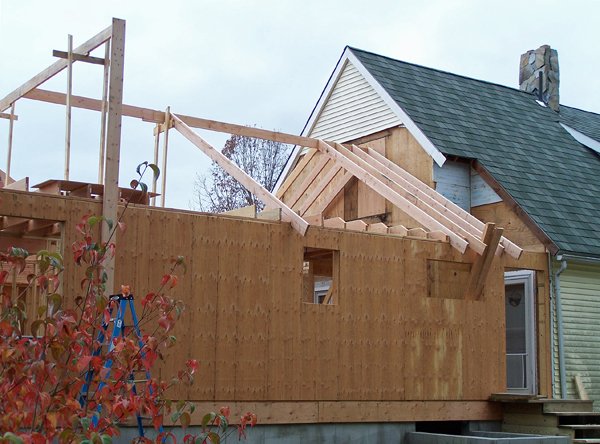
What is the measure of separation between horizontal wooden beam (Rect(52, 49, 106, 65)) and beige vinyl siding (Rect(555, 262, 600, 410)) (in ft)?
30.5

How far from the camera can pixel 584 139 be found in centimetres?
2178

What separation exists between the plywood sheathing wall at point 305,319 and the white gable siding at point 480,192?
2585mm

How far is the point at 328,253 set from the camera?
14562 millimetres

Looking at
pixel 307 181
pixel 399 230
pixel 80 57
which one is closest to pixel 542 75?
pixel 307 181

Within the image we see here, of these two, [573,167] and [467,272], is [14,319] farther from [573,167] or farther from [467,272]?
[573,167]

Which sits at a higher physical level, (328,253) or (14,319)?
(328,253)

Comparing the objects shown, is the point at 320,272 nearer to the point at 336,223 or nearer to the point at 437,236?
the point at 336,223

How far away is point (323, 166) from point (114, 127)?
839 centimetres

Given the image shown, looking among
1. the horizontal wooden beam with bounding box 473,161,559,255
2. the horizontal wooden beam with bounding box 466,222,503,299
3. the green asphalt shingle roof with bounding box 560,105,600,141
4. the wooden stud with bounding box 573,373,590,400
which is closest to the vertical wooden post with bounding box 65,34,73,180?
the horizontal wooden beam with bounding box 466,222,503,299

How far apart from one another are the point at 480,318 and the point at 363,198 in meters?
4.53

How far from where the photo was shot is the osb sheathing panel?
12.0 metres

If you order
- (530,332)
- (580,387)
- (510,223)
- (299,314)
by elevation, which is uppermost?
(510,223)

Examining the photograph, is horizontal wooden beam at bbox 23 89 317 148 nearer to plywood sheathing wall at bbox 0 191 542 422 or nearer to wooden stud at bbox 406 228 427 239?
wooden stud at bbox 406 228 427 239

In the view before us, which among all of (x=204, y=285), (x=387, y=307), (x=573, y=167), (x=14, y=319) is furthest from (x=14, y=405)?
(x=573, y=167)
